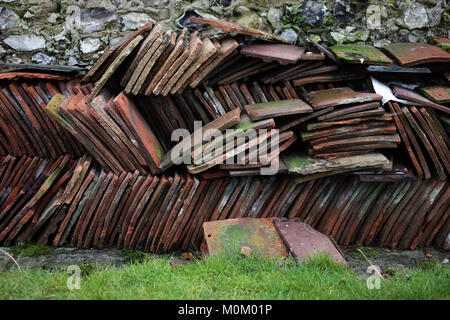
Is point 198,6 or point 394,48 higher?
point 198,6

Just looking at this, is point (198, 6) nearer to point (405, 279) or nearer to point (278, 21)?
point (278, 21)

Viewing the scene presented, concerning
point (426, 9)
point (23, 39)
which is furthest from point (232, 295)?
point (426, 9)

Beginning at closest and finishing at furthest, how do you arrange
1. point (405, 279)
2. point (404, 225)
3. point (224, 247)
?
point (405, 279)
point (224, 247)
point (404, 225)

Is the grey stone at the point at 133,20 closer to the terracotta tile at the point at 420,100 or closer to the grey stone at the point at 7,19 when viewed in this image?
the grey stone at the point at 7,19

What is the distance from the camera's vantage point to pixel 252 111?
392 centimetres

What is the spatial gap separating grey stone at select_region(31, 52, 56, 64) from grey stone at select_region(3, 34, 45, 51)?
84 mm

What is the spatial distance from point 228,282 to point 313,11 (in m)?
3.09

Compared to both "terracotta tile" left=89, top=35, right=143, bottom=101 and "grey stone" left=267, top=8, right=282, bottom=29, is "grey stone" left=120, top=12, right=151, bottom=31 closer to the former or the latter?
"terracotta tile" left=89, top=35, right=143, bottom=101

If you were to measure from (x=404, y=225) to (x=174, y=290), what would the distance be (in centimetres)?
263

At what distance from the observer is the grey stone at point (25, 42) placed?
4519 millimetres

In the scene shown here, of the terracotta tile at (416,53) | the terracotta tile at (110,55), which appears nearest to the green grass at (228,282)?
the terracotta tile at (110,55)

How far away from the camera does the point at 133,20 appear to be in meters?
4.52
